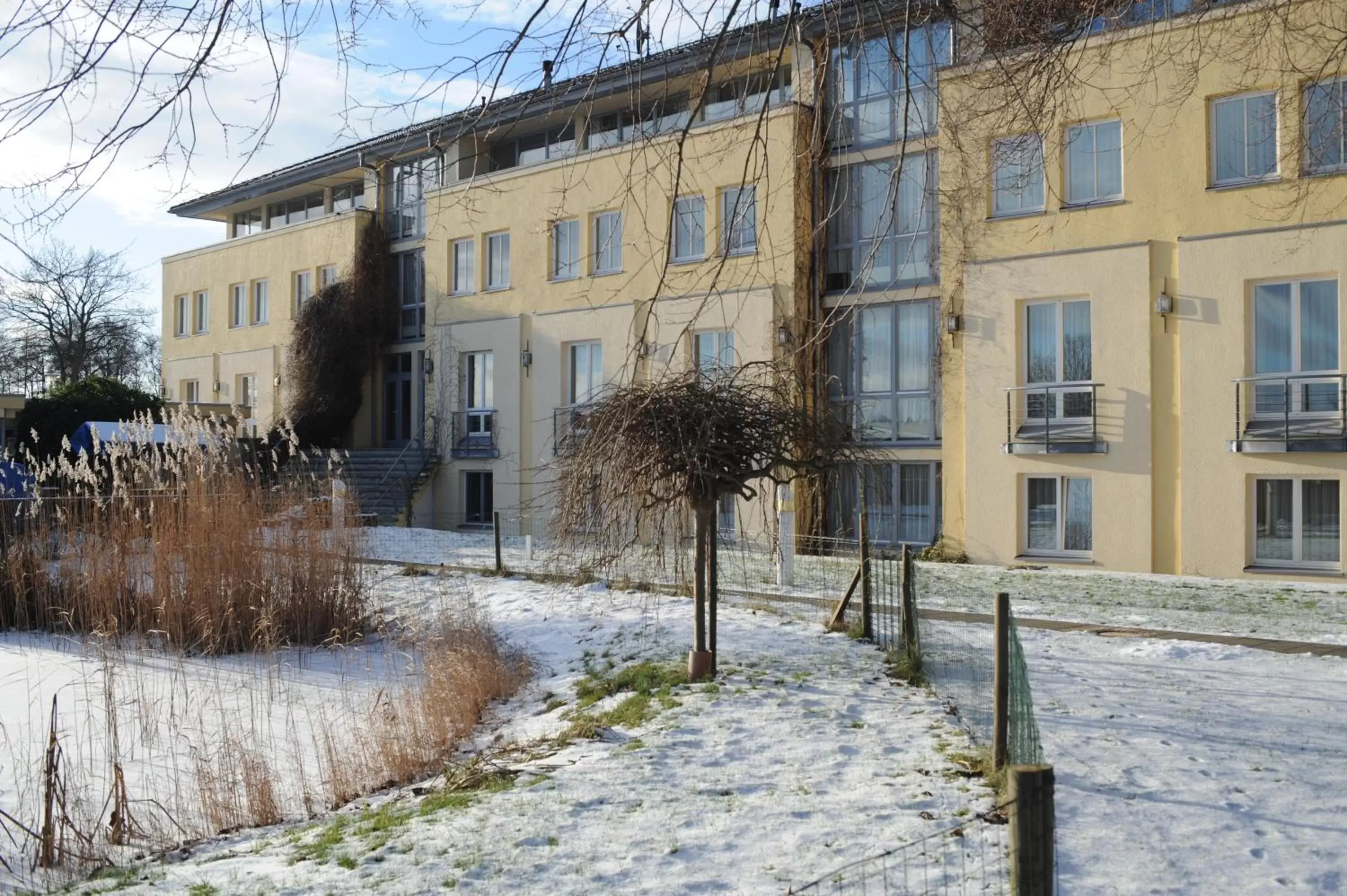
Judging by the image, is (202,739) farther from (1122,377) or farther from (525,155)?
(525,155)

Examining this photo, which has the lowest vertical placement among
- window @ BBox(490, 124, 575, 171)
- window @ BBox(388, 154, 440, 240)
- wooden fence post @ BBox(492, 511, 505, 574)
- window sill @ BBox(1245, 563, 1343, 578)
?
window sill @ BBox(1245, 563, 1343, 578)

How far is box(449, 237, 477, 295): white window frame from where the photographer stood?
85.1 feet

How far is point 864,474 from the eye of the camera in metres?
9.07

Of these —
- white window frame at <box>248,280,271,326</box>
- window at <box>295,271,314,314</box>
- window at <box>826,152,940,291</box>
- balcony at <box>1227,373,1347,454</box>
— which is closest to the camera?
balcony at <box>1227,373,1347,454</box>

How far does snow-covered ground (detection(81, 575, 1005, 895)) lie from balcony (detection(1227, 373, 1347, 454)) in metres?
9.61

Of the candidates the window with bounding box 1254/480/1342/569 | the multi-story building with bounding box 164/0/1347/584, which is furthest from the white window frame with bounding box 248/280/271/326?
the window with bounding box 1254/480/1342/569

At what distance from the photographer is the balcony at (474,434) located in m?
24.9

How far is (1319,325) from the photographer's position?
50.5ft

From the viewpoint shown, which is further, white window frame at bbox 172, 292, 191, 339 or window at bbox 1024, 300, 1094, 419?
white window frame at bbox 172, 292, 191, 339

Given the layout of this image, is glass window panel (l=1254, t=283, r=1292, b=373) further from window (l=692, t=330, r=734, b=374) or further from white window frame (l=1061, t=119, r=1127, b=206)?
Result: window (l=692, t=330, r=734, b=374)

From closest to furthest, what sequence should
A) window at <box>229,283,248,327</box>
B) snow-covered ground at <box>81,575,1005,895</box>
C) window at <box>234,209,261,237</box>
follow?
snow-covered ground at <box>81,575,1005,895</box>, window at <box>229,283,248,327</box>, window at <box>234,209,261,237</box>

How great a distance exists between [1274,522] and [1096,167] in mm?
5477

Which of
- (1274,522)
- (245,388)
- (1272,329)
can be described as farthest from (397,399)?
(1274,522)

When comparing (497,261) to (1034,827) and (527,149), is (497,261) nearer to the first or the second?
(527,149)
